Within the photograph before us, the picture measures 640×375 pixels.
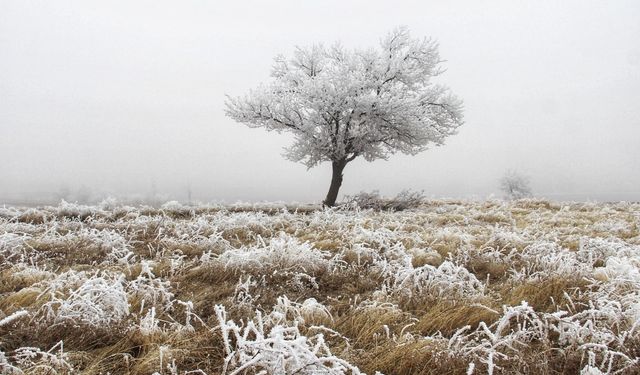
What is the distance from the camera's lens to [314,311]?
375 centimetres

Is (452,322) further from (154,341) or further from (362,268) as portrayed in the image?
(154,341)

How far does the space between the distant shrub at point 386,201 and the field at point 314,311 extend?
29.7 ft

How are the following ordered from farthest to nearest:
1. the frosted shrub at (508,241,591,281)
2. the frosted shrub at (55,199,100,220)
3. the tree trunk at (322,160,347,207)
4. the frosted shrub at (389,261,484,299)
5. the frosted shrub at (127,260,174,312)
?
the tree trunk at (322,160,347,207)
the frosted shrub at (55,199,100,220)
the frosted shrub at (508,241,591,281)
the frosted shrub at (389,261,484,299)
the frosted shrub at (127,260,174,312)

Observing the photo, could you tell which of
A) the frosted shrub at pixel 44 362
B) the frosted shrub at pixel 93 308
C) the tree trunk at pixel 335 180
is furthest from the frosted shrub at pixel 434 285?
the tree trunk at pixel 335 180

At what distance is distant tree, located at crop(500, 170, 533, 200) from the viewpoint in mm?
50625

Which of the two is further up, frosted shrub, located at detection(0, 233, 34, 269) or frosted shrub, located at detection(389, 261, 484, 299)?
frosted shrub, located at detection(389, 261, 484, 299)

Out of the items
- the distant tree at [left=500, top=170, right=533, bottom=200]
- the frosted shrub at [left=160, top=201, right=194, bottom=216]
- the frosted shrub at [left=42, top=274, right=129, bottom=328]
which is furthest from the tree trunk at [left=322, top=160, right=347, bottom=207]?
the distant tree at [left=500, top=170, right=533, bottom=200]

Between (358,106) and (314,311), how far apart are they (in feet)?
42.7

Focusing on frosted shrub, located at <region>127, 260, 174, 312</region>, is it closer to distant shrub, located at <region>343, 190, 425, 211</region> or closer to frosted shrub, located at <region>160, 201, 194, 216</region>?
frosted shrub, located at <region>160, 201, 194, 216</region>

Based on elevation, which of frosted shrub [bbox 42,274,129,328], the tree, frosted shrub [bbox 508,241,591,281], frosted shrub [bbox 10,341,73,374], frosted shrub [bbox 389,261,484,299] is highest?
the tree

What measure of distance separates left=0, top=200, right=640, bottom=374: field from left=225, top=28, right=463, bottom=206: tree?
32.7 ft

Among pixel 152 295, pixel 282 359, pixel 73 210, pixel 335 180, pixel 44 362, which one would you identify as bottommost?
pixel 44 362

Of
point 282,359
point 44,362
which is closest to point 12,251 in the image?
point 44,362

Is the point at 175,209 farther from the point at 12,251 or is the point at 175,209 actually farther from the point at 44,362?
the point at 44,362
